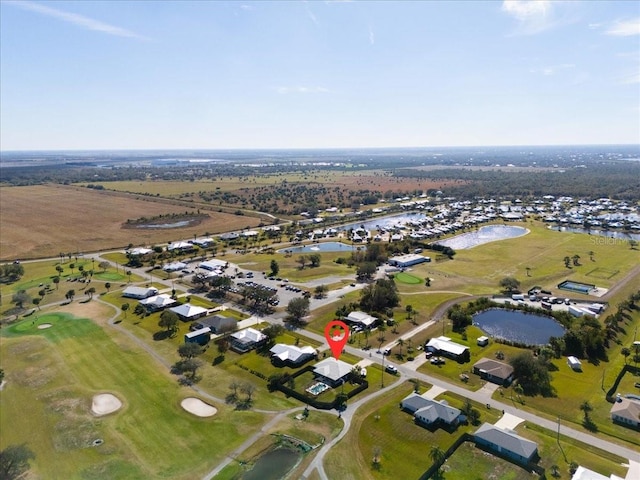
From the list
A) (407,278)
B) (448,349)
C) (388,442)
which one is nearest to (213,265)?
(407,278)

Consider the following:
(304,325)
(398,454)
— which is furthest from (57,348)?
(398,454)

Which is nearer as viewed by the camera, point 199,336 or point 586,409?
point 586,409

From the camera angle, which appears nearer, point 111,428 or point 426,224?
point 111,428

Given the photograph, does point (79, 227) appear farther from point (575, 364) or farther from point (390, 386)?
point (575, 364)

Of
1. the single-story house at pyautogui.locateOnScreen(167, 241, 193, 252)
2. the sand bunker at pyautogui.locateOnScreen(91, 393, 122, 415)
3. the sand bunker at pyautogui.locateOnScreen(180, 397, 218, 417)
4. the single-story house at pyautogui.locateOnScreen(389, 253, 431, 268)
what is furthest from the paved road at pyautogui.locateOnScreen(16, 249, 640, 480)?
the single-story house at pyautogui.locateOnScreen(167, 241, 193, 252)

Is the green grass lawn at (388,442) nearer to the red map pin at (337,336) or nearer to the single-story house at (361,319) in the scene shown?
the red map pin at (337,336)

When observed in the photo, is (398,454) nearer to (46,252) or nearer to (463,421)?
(463,421)

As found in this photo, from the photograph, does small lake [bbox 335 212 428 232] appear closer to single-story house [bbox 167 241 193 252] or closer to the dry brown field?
the dry brown field
